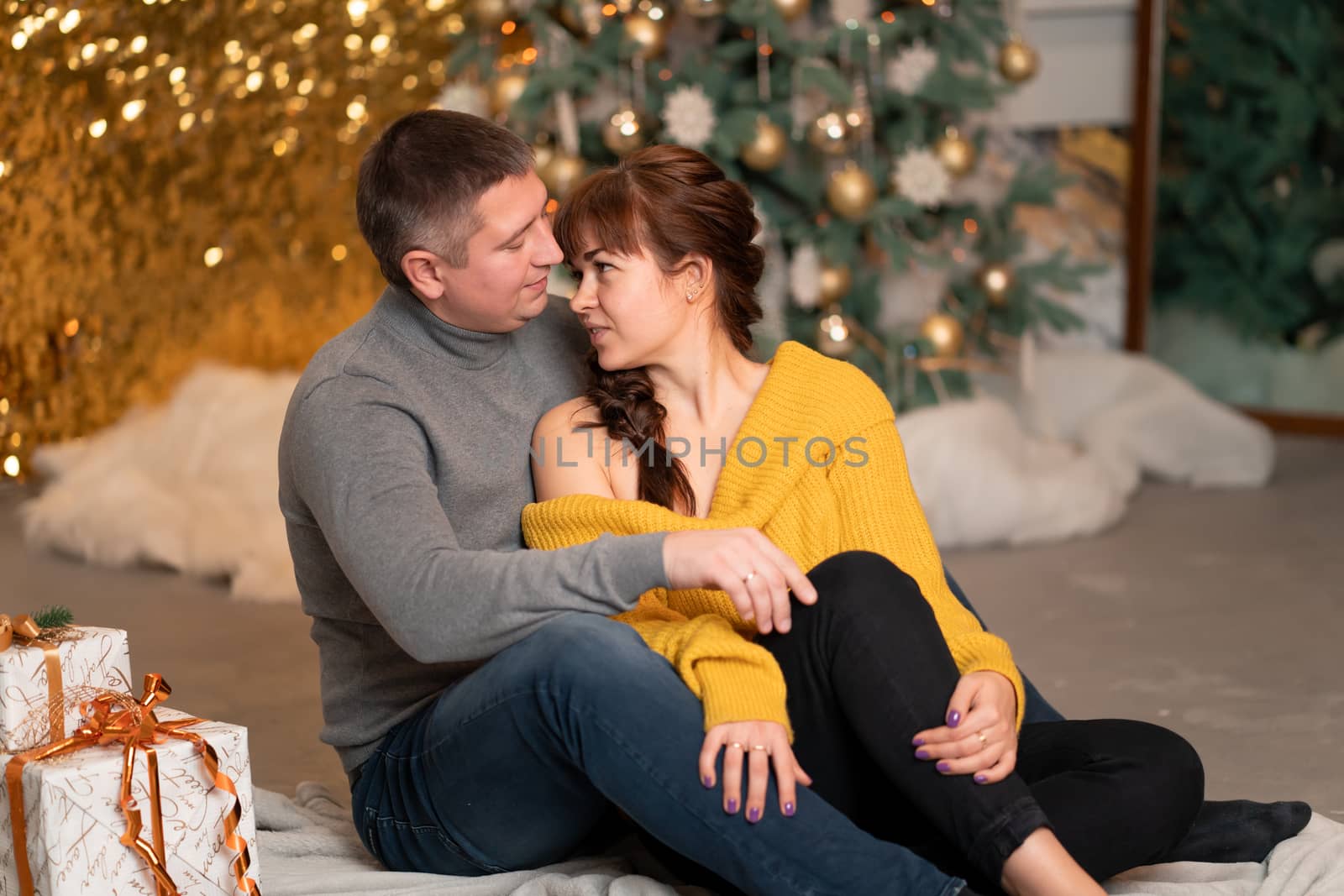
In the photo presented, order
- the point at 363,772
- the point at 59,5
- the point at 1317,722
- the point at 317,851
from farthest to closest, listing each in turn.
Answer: the point at 59,5 → the point at 1317,722 → the point at 317,851 → the point at 363,772

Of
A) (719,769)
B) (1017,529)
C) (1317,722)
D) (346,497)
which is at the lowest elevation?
(1017,529)

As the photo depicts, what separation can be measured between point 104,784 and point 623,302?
0.76 m

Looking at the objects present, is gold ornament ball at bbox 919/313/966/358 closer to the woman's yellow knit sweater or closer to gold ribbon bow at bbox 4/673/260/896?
the woman's yellow knit sweater

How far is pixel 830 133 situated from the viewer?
351 cm

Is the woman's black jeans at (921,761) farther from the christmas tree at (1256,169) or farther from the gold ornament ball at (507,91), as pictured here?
the christmas tree at (1256,169)

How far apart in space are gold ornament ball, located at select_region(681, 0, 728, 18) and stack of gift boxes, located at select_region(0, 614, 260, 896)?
242cm

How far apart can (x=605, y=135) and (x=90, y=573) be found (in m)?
1.60

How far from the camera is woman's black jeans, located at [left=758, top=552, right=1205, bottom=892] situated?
138 centimetres

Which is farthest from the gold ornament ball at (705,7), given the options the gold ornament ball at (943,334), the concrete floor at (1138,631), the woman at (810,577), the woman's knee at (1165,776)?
the woman's knee at (1165,776)

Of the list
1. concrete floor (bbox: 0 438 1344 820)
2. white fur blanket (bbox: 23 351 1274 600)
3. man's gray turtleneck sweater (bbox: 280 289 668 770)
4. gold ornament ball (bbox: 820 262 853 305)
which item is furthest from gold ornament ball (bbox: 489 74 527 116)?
man's gray turtleneck sweater (bbox: 280 289 668 770)

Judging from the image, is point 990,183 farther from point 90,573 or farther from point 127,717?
point 127,717

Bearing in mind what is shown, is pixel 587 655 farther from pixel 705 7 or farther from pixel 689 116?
pixel 705 7

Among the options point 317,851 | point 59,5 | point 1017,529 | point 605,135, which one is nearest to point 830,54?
point 605,135

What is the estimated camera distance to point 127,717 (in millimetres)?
1390
